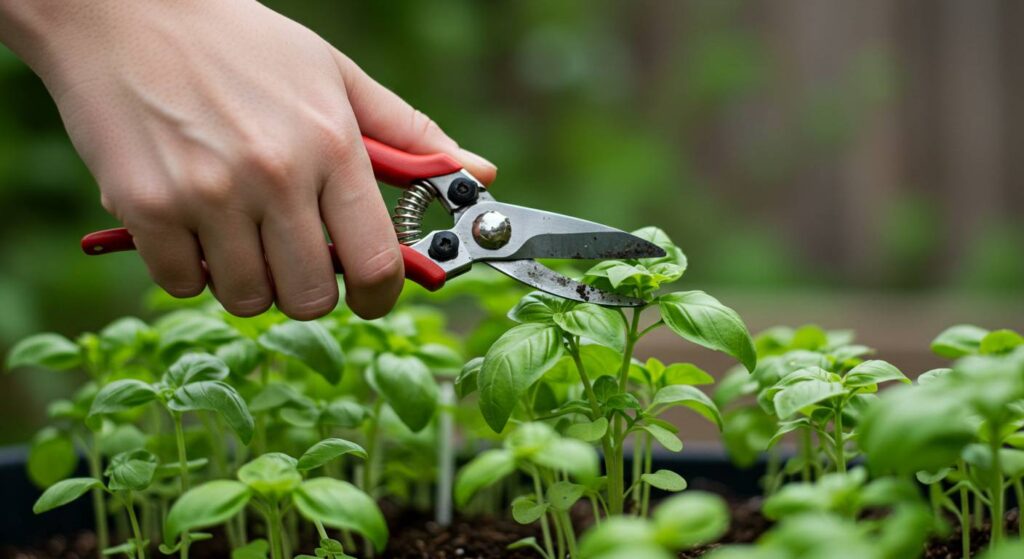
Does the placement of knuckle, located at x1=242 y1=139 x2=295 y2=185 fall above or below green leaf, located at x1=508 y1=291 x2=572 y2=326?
above

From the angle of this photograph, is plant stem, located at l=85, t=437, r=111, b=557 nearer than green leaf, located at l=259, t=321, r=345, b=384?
No

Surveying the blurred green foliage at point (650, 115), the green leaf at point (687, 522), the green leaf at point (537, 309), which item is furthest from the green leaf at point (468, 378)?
the blurred green foliage at point (650, 115)

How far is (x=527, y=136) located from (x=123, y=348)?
78.0 inches

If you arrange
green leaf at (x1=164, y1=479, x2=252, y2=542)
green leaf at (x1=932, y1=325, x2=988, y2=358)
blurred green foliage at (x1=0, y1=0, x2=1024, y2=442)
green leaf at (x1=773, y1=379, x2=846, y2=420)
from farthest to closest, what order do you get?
blurred green foliage at (x1=0, y1=0, x2=1024, y2=442) < green leaf at (x1=932, y1=325, x2=988, y2=358) < green leaf at (x1=773, y1=379, x2=846, y2=420) < green leaf at (x1=164, y1=479, x2=252, y2=542)

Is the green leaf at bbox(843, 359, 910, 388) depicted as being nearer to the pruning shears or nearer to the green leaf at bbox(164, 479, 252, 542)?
the pruning shears

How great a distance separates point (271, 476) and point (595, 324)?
280 mm

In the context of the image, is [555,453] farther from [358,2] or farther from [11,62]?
[358,2]

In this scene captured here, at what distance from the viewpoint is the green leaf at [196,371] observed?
3.24 ft

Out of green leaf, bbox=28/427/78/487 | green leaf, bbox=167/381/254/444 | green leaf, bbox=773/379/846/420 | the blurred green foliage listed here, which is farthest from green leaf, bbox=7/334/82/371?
the blurred green foliage

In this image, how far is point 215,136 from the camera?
32.1 inches

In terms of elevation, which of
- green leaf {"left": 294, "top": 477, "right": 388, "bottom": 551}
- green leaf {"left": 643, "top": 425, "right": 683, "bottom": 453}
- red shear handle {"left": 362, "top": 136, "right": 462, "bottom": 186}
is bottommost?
green leaf {"left": 643, "top": 425, "right": 683, "bottom": 453}

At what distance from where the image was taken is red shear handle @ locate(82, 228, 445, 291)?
37.0 inches

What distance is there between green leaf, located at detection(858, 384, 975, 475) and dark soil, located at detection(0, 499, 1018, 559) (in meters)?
0.43

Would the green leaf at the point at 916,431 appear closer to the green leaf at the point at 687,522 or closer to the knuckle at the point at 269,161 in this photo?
the green leaf at the point at 687,522
